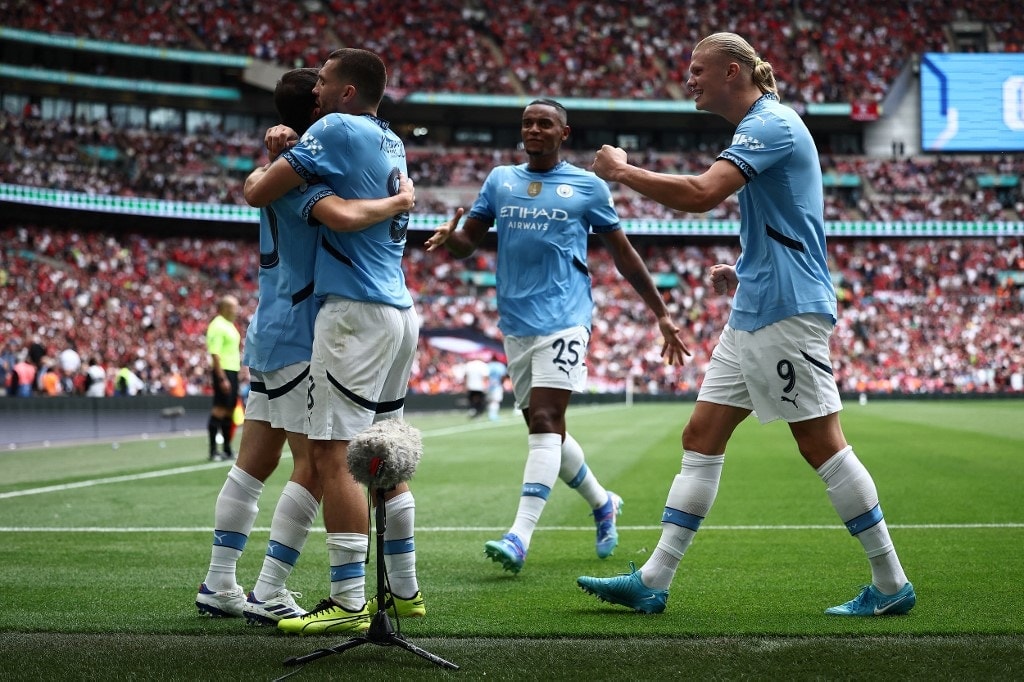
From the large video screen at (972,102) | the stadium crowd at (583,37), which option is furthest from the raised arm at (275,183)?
the large video screen at (972,102)

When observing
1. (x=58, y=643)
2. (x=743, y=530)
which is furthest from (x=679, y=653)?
(x=743, y=530)

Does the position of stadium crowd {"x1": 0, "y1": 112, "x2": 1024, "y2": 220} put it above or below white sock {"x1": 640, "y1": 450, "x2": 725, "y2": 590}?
above

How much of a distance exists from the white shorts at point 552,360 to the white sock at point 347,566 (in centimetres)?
212

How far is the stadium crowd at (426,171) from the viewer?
4672cm

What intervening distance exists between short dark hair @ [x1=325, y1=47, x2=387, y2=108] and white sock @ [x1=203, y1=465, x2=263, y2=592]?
1.77 meters

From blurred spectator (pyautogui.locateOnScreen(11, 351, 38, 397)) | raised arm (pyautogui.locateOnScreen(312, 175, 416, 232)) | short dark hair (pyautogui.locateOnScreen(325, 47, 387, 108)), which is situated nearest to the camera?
raised arm (pyautogui.locateOnScreen(312, 175, 416, 232))

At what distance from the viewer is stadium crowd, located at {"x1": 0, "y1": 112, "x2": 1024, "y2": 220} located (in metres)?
46.7

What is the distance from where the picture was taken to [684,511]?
495cm

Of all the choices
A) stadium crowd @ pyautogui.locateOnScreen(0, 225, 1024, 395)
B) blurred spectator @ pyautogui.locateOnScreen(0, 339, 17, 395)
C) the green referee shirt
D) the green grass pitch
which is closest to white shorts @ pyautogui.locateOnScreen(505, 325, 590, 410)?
the green grass pitch

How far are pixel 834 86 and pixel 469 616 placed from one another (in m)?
57.7

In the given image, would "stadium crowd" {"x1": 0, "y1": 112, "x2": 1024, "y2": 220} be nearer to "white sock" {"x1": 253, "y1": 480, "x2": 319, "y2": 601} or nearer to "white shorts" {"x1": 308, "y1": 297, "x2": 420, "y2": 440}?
"white sock" {"x1": 253, "y1": 480, "x2": 319, "y2": 601}

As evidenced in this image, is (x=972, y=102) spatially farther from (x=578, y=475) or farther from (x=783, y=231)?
(x=783, y=231)

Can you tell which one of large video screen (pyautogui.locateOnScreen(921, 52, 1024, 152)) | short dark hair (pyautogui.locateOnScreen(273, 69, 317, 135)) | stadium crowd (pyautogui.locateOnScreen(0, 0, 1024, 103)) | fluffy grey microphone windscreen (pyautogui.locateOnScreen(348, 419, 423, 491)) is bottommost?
fluffy grey microphone windscreen (pyautogui.locateOnScreen(348, 419, 423, 491))

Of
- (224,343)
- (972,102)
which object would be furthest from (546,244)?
(972,102)
